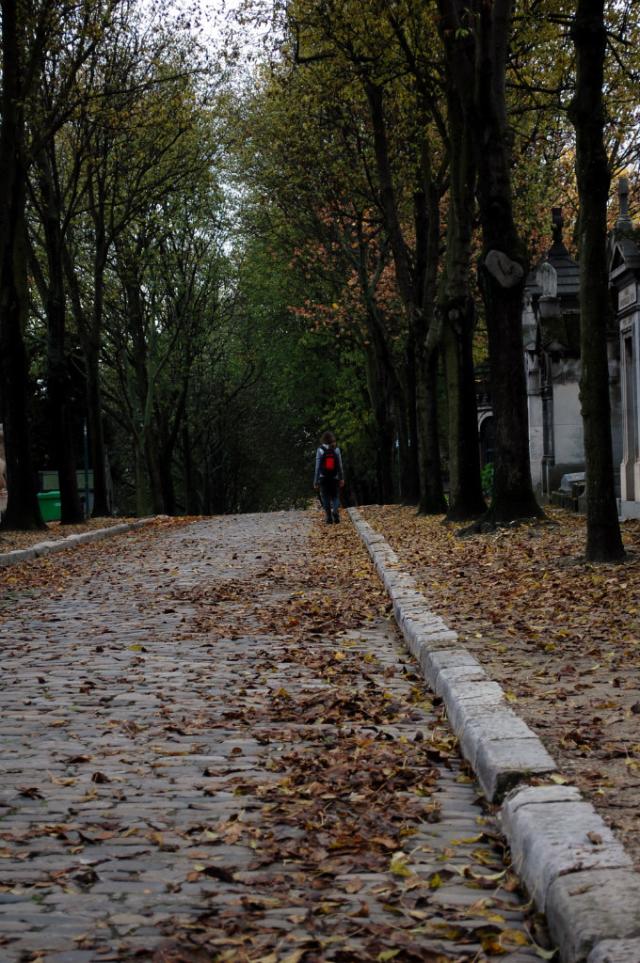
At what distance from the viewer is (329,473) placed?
26438 mm

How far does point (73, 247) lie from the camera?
36.4 m

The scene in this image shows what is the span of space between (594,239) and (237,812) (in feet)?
28.7

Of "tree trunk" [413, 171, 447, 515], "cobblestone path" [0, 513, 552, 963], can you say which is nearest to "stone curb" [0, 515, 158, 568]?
"tree trunk" [413, 171, 447, 515]

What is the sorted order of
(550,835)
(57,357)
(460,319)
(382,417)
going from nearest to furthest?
1. (550,835)
2. (460,319)
3. (57,357)
4. (382,417)

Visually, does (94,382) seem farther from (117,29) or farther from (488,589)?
(488,589)

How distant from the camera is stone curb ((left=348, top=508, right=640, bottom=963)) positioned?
329 cm

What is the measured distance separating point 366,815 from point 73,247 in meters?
33.2

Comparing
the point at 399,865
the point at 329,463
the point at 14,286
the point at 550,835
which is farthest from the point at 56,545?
the point at 550,835

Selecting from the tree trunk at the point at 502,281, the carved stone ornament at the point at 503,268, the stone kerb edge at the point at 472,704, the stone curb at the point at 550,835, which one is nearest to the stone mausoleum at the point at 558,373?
the tree trunk at the point at 502,281

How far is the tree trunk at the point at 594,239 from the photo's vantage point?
487 inches

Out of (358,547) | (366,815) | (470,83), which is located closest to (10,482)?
(358,547)

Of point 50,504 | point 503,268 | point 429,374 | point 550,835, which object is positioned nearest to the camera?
point 550,835

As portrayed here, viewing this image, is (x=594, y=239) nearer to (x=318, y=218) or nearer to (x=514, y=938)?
(x=514, y=938)

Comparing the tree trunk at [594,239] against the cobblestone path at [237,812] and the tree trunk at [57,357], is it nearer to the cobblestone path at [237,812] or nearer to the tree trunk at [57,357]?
the cobblestone path at [237,812]
